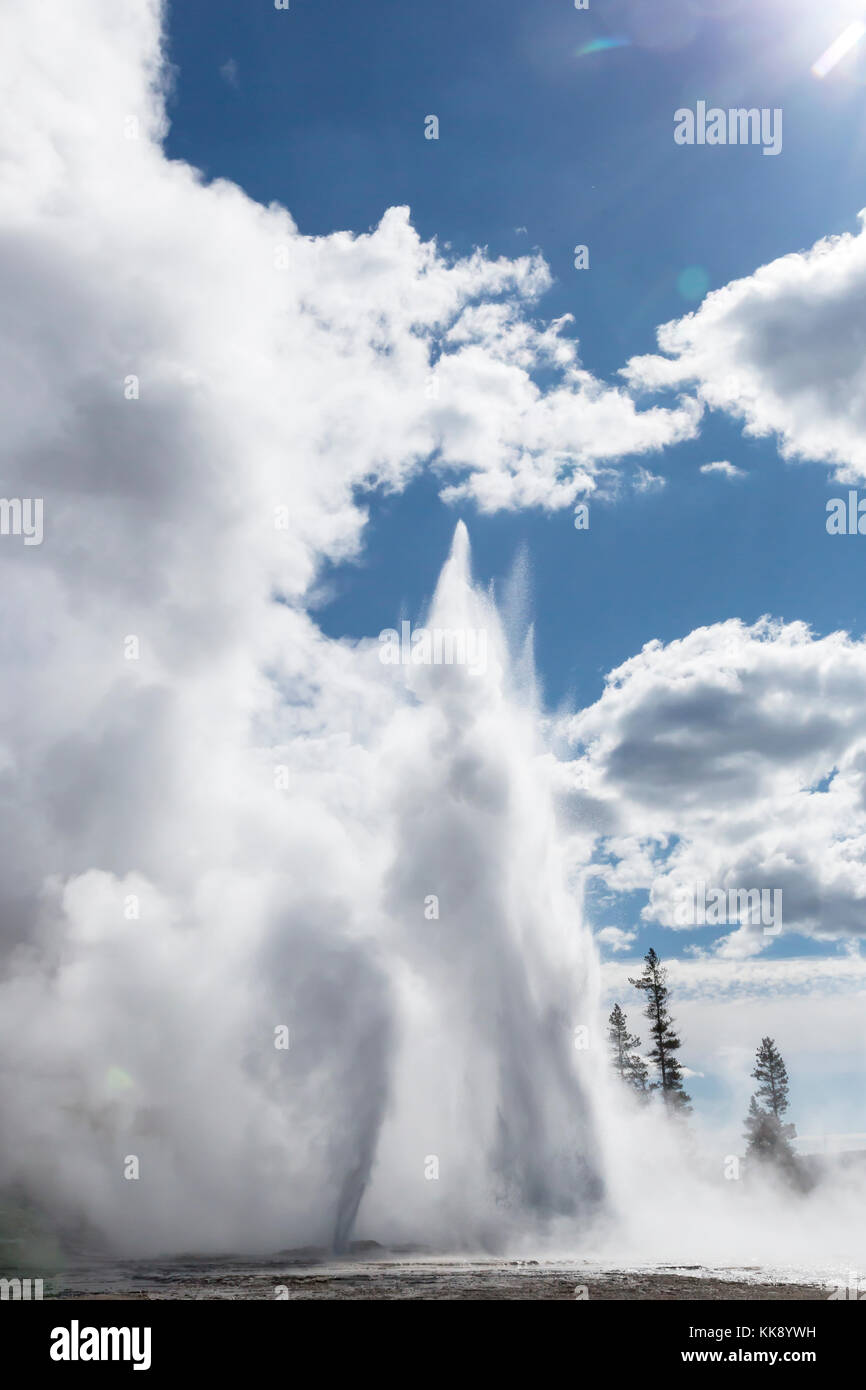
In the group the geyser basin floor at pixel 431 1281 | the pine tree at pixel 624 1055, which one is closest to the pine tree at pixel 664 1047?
the pine tree at pixel 624 1055

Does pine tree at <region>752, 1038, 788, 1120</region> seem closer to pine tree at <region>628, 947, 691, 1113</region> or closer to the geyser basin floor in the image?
pine tree at <region>628, 947, 691, 1113</region>

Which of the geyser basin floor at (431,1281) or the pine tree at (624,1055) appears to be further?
the pine tree at (624,1055)

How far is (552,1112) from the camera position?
36156mm

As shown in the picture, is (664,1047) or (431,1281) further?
(664,1047)

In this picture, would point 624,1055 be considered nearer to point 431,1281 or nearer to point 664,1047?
point 664,1047

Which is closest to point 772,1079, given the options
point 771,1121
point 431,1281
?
point 771,1121

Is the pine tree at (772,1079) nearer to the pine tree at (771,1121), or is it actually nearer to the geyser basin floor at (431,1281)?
the pine tree at (771,1121)

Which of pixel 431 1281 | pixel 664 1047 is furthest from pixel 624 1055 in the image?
pixel 431 1281

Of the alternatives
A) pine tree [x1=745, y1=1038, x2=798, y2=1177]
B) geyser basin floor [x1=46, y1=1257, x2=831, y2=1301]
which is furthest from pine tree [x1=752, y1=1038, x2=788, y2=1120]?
geyser basin floor [x1=46, y1=1257, x2=831, y2=1301]

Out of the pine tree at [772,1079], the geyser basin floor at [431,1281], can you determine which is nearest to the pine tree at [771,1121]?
the pine tree at [772,1079]
